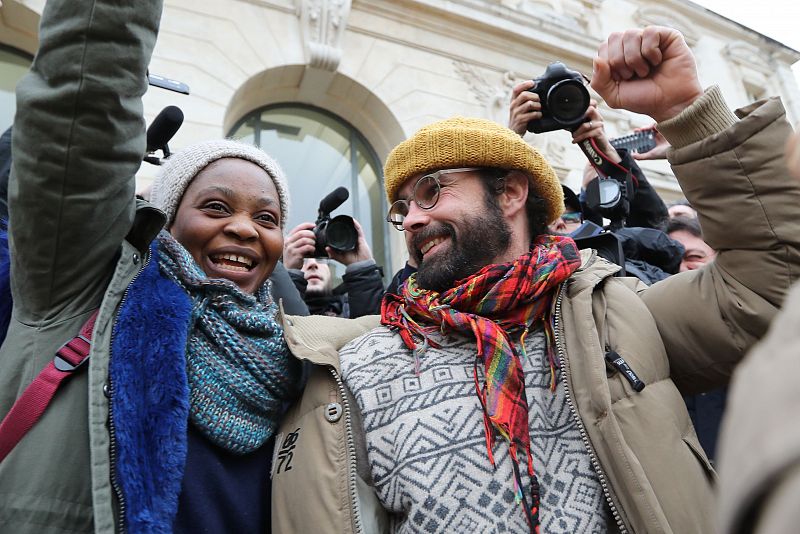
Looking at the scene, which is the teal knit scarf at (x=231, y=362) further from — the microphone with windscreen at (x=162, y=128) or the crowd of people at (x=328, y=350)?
the microphone with windscreen at (x=162, y=128)

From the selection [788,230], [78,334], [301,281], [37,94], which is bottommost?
[788,230]

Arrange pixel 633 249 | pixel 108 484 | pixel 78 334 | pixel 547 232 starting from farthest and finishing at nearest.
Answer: pixel 633 249 < pixel 547 232 < pixel 78 334 < pixel 108 484

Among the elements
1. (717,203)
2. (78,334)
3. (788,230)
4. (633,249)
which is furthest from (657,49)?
(78,334)

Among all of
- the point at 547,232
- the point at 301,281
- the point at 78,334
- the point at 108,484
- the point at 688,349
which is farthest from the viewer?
the point at 301,281

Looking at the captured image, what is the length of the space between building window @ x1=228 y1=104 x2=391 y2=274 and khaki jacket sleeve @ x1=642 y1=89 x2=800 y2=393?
4888 mm

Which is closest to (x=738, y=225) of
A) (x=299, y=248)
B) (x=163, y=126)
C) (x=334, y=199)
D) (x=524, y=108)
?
(x=524, y=108)

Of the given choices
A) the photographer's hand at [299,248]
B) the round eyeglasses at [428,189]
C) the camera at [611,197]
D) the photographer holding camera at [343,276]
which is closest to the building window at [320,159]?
the photographer holding camera at [343,276]

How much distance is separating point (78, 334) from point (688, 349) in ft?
4.57

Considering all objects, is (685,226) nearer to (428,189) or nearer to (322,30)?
(428,189)

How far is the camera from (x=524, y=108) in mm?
2312

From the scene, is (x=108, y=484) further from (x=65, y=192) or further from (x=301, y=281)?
(x=301, y=281)

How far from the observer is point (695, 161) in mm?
1199

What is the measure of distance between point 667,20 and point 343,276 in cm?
1098

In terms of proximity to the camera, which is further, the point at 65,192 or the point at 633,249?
the point at 633,249
